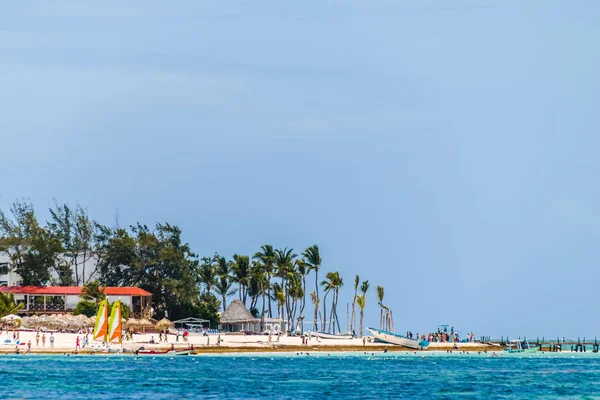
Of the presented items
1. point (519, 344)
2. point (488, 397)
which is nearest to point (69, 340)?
point (488, 397)

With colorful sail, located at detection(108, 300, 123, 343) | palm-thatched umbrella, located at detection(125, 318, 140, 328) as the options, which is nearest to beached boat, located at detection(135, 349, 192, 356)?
colorful sail, located at detection(108, 300, 123, 343)

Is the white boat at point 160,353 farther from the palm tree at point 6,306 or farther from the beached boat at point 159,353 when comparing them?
the palm tree at point 6,306

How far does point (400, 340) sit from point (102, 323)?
1813 inches

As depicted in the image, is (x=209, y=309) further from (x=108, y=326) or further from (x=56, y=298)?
(x=108, y=326)

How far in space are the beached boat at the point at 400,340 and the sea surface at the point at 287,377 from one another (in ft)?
57.1

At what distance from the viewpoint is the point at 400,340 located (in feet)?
439

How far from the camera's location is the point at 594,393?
70875 millimetres

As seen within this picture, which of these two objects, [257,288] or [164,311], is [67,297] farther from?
[257,288]

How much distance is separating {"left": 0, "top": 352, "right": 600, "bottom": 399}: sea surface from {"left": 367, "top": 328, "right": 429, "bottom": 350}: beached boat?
57.1 feet

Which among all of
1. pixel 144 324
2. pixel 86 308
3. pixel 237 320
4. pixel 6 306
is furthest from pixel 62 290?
pixel 237 320

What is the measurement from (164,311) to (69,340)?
37.3m

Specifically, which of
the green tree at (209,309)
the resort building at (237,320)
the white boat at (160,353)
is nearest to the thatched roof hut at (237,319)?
the resort building at (237,320)

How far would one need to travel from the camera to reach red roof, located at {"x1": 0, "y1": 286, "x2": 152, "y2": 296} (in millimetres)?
138500

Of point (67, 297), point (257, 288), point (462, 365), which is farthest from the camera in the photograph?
point (257, 288)
